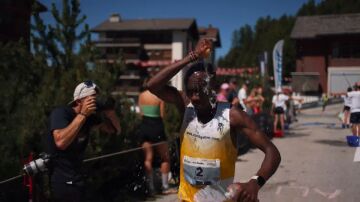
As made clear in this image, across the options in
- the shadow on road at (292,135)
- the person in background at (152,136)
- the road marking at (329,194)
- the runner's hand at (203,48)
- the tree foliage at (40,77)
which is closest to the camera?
the runner's hand at (203,48)

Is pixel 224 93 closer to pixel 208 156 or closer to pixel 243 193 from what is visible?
pixel 208 156

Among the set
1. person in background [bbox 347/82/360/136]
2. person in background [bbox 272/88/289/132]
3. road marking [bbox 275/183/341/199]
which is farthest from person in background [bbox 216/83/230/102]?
person in background [bbox 272/88/289/132]

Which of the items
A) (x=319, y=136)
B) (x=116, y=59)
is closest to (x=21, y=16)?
(x=319, y=136)

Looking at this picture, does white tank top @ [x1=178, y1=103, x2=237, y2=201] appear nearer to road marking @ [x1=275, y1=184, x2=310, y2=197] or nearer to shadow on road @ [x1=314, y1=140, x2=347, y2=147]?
road marking @ [x1=275, y1=184, x2=310, y2=197]

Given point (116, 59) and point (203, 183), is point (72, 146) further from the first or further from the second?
point (116, 59)

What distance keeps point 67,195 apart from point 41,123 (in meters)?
1.66

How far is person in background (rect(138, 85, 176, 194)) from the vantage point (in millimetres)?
6512

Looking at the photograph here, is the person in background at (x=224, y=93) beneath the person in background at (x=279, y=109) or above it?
above

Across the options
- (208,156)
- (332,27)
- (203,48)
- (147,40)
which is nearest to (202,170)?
(208,156)

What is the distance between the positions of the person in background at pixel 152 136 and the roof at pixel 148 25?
1951 inches

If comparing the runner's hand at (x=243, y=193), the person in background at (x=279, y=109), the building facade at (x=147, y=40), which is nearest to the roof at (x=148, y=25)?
the building facade at (x=147, y=40)

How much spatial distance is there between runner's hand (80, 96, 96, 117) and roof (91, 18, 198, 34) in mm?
52727

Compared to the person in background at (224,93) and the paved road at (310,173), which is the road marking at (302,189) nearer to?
the paved road at (310,173)

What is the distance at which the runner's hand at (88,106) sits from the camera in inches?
135
